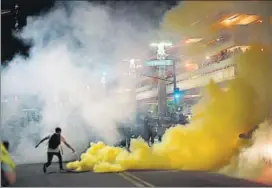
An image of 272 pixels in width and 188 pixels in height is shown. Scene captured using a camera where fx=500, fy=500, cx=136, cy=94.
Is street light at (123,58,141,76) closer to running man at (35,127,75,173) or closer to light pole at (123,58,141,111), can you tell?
light pole at (123,58,141,111)

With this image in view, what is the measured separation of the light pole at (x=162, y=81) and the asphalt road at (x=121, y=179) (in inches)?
110

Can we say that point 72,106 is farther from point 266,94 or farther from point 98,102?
point 266,94

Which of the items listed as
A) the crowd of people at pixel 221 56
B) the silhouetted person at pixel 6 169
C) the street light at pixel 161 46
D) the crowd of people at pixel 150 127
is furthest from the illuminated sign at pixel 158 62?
the silhouetted person at pixel 6 169

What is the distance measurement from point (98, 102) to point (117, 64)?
42.9 inches

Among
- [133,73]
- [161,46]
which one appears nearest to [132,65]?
[133,73]

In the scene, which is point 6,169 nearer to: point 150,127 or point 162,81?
point 150,127

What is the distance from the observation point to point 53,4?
10023 millimetres

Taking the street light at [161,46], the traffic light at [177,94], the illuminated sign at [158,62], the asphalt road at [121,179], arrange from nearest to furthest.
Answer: the asphalt road at [121,179] → the street light at [161,46] → the illuminated sign at [158,62] → the traffic light at [177,94]

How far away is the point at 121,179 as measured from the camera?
9.30 meters

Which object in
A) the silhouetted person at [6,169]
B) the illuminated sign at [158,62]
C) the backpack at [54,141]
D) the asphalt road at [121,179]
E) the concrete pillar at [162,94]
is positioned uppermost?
the illuminated sign at [158,62]

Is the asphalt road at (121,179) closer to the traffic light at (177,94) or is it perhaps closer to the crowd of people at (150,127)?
the crowd of people at (150,127)

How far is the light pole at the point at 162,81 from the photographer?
438 inches

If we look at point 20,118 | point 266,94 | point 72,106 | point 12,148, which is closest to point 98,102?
point 72,106

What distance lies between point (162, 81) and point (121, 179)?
598 centimetres
